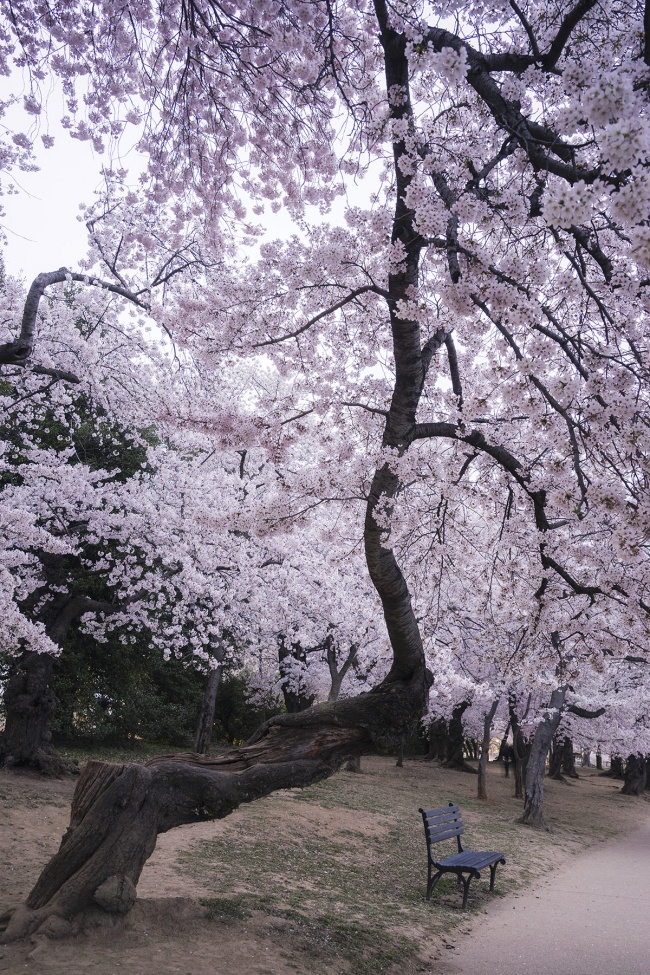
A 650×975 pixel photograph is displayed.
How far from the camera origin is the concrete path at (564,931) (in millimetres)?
5078

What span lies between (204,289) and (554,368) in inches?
165

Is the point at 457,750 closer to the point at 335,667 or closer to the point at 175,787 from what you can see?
the point at 335,667

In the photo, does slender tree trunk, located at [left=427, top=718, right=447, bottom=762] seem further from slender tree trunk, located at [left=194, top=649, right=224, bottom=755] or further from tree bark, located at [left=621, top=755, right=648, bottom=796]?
slender tree trunk, located at [left=194, top=649, right=224, bottom=755]

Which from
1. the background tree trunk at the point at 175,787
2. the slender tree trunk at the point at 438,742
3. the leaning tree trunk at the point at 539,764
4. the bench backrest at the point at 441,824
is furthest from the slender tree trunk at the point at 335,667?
the slender tree trunk at the point at 438,742

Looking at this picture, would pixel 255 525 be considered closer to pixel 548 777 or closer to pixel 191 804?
pixel 191 804

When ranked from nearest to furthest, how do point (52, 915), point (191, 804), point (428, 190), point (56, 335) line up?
point (428, 190)
point (52, 915)
point (191, 804)
point (56, 335)

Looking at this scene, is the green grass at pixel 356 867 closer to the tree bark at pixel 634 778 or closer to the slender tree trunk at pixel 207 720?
the slender tree trunk at pixel 207 720

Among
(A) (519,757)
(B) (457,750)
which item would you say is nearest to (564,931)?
(A) (519,757)

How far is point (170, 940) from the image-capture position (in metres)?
4.36

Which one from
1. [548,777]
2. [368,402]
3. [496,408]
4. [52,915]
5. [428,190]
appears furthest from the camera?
[548,777]

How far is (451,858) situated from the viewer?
710 centimetres

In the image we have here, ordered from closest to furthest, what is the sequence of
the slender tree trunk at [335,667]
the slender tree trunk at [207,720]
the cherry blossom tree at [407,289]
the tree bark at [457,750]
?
the cherry blossom tree at [407,289] < the slender tree trunk at [207,720] < the slender tree trunk at [335,667] < the tree bark at [457,750]

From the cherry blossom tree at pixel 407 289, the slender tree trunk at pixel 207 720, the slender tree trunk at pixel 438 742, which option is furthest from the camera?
the slender tree trunk at pixel 438 742

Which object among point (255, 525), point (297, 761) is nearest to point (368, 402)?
point (255, 525)
